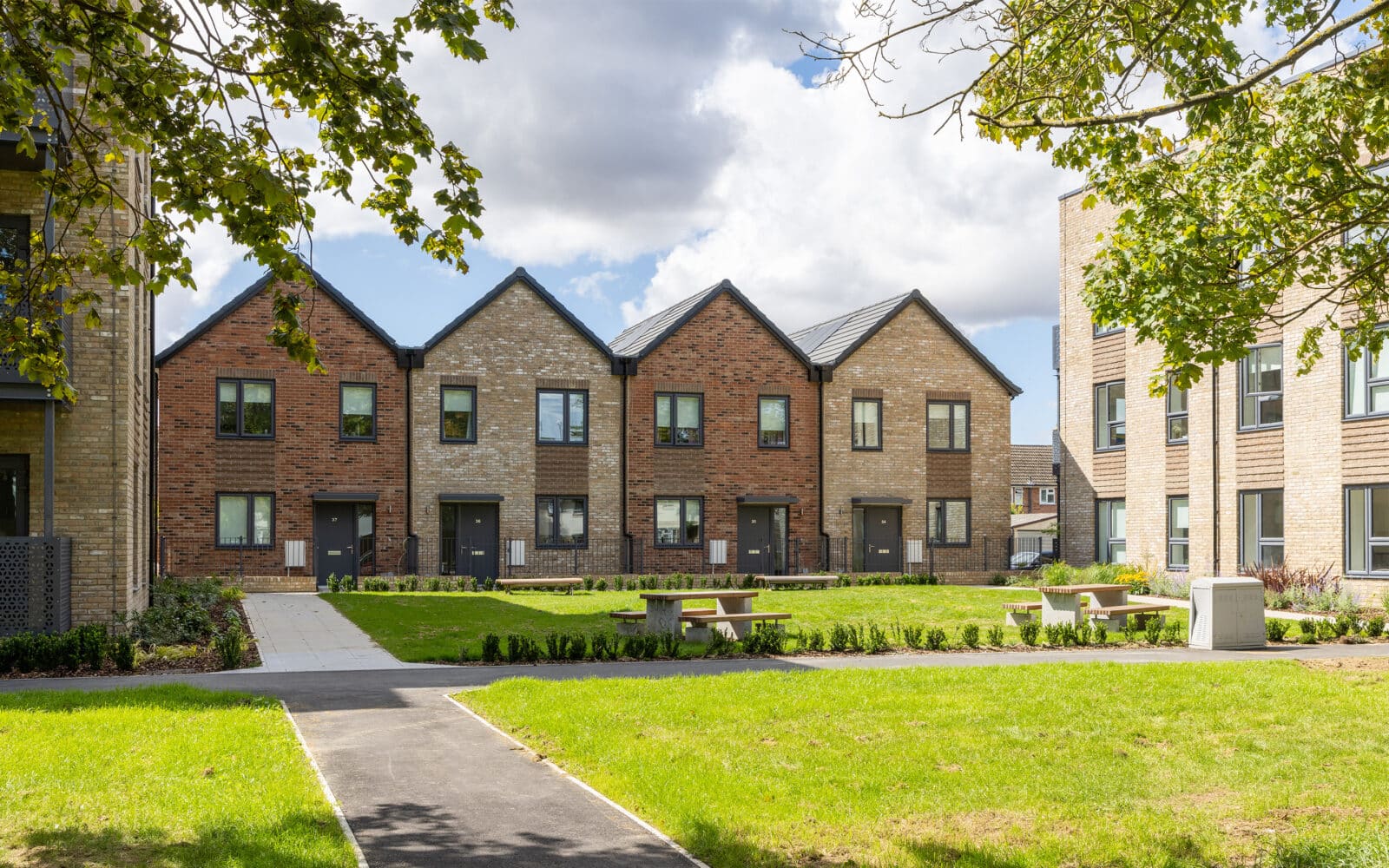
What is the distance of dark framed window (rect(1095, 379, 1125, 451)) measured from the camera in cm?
3388

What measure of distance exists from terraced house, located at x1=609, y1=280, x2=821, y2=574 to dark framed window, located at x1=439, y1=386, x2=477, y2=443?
14.7 feet

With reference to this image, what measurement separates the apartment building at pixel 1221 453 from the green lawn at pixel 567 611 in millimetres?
4271

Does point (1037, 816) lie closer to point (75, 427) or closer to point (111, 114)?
point (111, 114)

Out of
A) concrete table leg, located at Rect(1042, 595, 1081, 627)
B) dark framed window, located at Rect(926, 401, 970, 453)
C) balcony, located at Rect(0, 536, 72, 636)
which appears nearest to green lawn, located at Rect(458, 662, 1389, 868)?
concrete table leg, located at Rect(1042, 595, 1081, 627)

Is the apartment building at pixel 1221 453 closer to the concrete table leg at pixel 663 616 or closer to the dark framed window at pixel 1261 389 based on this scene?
the dark framed window at pixel 1261 389

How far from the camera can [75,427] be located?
17469 millimetres

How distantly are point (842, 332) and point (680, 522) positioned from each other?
30.5ft

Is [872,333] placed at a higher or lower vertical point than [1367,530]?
higher

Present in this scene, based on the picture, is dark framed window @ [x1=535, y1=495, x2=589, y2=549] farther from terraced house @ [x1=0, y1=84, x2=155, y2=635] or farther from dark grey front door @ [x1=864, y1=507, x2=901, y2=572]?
terraced house @ [x1=0, y1=84, x2=155, y2=635]

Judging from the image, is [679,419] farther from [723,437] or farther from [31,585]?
[31,585]

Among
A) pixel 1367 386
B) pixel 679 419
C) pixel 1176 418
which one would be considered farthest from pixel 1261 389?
pixel 679 419

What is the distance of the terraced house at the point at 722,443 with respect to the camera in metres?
35.6

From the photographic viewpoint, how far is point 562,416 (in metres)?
35.0

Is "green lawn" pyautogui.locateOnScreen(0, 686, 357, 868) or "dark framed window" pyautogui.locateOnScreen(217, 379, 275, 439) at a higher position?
"dark framed window" pyautogui.locateOnScreen(217, 379, 275, 439)
